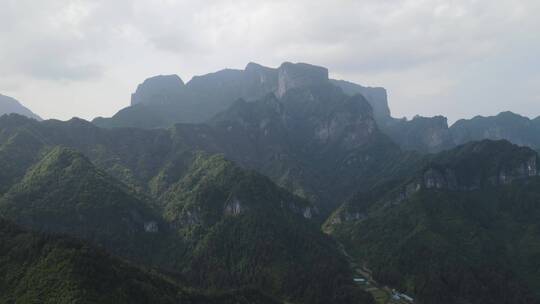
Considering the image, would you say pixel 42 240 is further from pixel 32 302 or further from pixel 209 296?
pixel 209 296

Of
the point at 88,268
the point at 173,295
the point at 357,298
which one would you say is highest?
the point at 88,268

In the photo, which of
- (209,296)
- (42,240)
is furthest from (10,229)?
(209,296)

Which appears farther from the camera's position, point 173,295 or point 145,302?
point 173,295

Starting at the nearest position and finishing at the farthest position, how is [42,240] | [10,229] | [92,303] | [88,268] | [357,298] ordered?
[92,303] → [88,268] → [42,240] → [10,229] → [357,298]

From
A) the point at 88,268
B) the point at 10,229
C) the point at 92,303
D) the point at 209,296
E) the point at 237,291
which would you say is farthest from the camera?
the point at 237,291

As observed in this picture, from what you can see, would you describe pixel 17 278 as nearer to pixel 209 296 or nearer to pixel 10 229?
pixel 10 229

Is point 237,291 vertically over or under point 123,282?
under

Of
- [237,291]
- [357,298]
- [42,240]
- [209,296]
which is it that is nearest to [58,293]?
[42,240]
